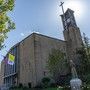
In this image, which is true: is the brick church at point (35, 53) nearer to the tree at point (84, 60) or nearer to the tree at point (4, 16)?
the tree at point (84, 60)

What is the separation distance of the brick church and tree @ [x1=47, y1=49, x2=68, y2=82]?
7.03ft

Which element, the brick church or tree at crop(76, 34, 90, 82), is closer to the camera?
tree at crop(76, 34, 90, 82)

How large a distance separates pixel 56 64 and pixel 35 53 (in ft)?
15.7

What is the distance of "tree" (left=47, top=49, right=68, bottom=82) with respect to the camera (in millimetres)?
32344

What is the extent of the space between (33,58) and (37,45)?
279 centimetres

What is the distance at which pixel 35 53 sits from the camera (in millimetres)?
34438

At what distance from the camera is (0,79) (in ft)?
156

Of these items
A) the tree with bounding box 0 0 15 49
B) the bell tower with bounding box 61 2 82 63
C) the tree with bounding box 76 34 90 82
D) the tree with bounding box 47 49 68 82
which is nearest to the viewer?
the tree with bounding box 0 0 15 49

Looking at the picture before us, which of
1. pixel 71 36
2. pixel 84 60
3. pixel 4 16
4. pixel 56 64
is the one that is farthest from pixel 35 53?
pixel 4 16

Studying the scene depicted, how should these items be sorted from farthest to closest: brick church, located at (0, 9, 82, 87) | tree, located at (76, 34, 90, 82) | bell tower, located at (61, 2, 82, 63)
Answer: bell tower, located at (61, 2, 82, 63), brick church, located at (0, 9, 82, 87), tree, located at (76, 34, 90, 82)

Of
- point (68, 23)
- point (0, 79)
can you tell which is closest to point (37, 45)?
point (68, 23)

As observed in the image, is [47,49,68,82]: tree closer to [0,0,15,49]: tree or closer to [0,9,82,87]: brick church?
[0,9,82,87]: brick church

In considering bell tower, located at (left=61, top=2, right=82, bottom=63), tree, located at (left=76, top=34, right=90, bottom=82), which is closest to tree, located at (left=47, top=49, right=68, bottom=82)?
tree, located at (left=76, top=34, right=90, bottom=82)

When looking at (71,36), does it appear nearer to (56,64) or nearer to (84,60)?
(84,60)
